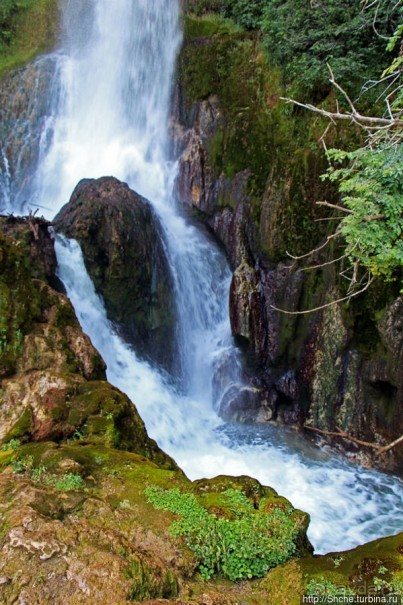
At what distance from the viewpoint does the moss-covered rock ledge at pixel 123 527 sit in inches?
121

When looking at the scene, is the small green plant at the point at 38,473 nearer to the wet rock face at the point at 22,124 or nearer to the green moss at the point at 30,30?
the wet rock face at the point at 22,124

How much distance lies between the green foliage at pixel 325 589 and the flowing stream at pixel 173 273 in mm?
3952

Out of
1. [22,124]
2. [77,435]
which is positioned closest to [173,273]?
[77,435]

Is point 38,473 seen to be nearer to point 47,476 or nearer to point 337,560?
point 47,476

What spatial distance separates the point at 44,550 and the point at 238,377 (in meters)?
8.61

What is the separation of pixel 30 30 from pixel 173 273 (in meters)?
14.9

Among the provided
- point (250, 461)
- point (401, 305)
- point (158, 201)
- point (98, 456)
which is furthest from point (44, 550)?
point (158, 201)

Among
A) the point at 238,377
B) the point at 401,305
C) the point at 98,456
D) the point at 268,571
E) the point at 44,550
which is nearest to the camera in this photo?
the point at 44,550

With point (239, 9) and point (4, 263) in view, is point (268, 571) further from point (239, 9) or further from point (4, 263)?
point (239, 9)

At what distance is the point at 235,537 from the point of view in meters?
3.57

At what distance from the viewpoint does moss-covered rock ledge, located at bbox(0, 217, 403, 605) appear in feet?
10.1

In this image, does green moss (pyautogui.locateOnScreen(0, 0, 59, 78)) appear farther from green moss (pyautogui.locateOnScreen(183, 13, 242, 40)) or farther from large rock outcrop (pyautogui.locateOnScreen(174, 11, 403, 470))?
large rock outcrop (pyautogui.locateOnScreen(174, 11, 403, 470))

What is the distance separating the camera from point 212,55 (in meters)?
13.1

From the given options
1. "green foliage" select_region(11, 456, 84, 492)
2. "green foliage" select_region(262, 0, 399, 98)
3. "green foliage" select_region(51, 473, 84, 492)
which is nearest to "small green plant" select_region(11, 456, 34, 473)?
"green foliage" select_region(11, 456, 84, 492)
